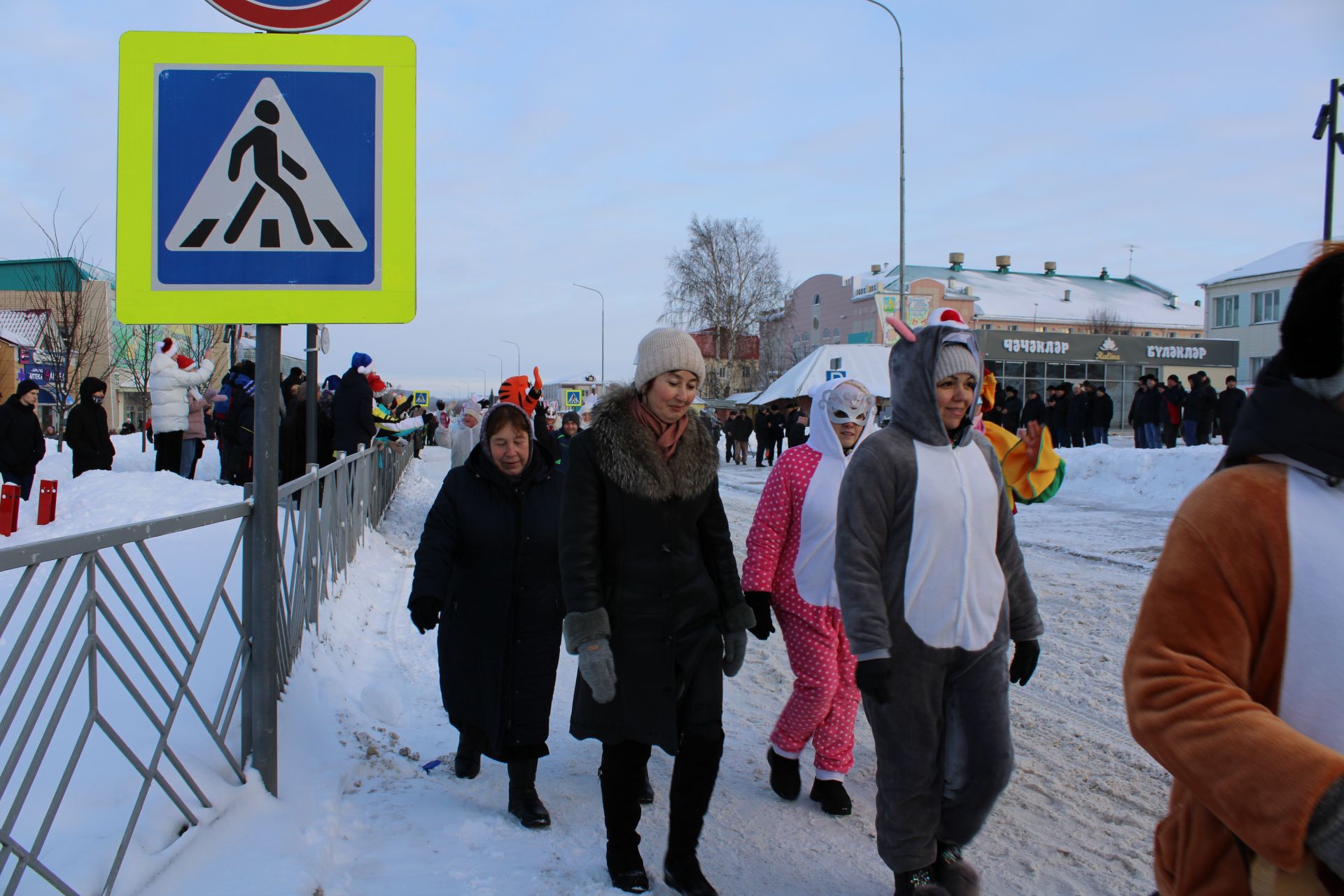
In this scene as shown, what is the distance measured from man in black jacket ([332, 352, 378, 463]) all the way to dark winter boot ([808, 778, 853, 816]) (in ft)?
26.9

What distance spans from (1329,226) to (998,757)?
15993 millimetres

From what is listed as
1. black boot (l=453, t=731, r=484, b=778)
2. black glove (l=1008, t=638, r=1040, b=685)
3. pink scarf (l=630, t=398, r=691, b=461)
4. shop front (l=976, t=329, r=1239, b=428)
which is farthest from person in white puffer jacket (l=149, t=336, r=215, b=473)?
shop front (l=976, t=329, r=1239, b=428)

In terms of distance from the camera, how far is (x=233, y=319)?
304 cm

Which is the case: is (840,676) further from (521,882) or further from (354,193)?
(354,193)

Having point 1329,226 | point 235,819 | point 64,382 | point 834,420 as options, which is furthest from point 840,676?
point 64,382

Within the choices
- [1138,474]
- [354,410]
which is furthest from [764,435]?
[354,410]

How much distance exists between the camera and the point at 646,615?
3092 millimetres

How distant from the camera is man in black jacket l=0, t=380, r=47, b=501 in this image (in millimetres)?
10742

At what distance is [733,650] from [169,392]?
407 inches

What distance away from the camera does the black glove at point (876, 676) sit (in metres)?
2.84

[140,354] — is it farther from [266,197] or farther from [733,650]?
[733,650]

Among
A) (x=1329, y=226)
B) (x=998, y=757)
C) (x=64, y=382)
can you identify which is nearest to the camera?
(x=998, y=757)

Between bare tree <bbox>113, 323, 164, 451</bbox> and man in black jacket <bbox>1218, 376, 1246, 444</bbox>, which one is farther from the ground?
bare tree <bbox>113, 323, 164, 451</bbox>

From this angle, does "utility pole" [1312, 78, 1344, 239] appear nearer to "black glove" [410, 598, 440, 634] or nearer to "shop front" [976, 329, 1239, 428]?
"black glove" [410, 598, 440, 634]
